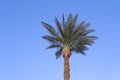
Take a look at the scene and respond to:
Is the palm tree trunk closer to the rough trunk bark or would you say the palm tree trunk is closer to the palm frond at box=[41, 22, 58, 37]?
the rough trunk bark

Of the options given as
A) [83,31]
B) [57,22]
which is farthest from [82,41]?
[57,22]

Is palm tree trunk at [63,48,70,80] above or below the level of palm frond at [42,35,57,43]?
below

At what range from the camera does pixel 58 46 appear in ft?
133

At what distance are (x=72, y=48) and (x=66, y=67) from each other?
2.52 m

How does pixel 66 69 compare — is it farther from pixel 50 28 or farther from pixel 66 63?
pixel 50 28

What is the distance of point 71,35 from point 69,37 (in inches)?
12.8

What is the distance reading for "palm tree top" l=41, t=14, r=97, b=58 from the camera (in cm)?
3928

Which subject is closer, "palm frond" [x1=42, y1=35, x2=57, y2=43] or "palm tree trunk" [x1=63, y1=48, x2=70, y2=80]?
"palm tree trunk" [x1=63, y1=48, x2=70, y2=80]

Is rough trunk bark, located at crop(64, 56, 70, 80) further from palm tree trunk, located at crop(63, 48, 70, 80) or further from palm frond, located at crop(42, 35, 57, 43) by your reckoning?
palm frond, located at crop(42, 35, 57, 43)

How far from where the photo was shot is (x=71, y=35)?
39219mm

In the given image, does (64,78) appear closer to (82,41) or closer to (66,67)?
(66,67)

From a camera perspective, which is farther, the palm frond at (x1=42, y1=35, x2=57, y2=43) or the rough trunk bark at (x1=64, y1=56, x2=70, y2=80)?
the palm frond at (x1=42, y1=35, x2=57, y2=43)

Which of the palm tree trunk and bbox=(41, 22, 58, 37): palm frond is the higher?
bbox=(41, 22, 58, 37): palm frond

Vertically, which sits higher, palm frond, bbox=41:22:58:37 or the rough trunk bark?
palm frond, bbox=41:22:58:37
